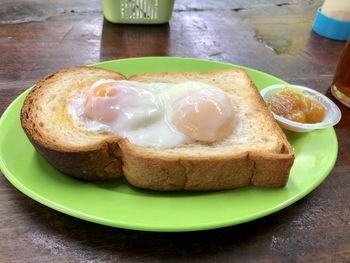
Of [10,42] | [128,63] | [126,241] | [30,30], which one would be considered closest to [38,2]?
[30,30]

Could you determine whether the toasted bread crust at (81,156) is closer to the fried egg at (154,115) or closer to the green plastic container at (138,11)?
the fried egg at (154,115)

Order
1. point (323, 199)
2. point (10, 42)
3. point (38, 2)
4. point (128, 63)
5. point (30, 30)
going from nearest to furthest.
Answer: point (323, 199) < point (128, 63) < point (10, 42) < point (30, 30) < point (38, 2)

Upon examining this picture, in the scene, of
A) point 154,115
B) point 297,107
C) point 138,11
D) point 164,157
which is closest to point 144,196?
point 164,157

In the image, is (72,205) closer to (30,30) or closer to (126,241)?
(126,241)

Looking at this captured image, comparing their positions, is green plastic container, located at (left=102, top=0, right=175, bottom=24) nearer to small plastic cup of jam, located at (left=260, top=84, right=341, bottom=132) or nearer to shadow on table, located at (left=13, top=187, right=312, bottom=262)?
small plastic cup of jam, located at (left=260, top=84, right=341, bottom=132)

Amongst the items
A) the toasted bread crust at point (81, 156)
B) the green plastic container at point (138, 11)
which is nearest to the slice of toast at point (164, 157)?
the toasted bread crust at point (81, 156)
